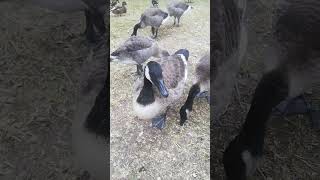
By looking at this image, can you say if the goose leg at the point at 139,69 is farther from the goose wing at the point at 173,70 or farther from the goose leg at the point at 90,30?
the goose leg at the point at 90,30

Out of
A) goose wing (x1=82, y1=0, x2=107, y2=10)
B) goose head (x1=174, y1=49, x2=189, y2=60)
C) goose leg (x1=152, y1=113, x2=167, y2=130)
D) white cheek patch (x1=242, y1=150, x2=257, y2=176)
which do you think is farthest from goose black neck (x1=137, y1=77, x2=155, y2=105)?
Result: white cheek patch (x1=242, y1=150, x2=257, y2=176)

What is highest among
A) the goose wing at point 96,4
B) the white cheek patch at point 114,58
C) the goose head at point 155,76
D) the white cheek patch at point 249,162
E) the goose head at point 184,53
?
the goose wing at point 96,4

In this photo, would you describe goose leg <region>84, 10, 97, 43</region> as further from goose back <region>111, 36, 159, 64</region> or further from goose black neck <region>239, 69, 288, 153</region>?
goose black neck <region>239, 69, 288, 153</region>

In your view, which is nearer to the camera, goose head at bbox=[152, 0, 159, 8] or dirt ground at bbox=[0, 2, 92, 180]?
dirt ground at bbox=[0, 2, 92, 180]

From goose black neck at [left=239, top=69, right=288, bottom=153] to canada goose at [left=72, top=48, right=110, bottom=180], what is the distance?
2.54ft

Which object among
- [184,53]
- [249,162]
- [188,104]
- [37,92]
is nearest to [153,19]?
[184,53]

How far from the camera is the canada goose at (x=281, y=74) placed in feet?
7.03

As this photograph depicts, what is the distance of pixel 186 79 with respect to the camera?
221 centimetres

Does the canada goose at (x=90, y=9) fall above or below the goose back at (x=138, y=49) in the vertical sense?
above

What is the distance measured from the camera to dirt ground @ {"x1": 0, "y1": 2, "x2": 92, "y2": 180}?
2.12m

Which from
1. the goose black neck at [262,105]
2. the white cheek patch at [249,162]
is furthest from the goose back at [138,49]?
the white cheek patch at [249,162]

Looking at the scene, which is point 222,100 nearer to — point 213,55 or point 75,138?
point 213,55

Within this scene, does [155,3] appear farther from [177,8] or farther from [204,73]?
[204,73]

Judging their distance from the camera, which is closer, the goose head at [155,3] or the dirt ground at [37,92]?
the dirt ground at [37,92]
